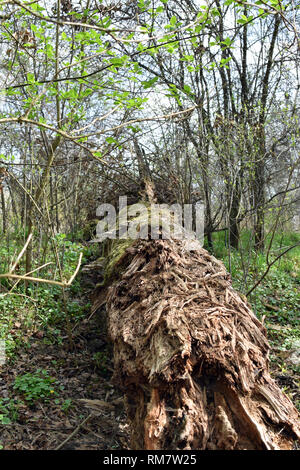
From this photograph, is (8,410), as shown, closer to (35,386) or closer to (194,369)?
(35,386)

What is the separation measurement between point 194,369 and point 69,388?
1627 millimetres

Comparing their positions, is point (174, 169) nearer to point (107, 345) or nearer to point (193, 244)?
point (193, 244)

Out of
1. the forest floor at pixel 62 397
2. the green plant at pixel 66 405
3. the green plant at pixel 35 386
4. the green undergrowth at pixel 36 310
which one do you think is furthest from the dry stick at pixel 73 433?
the green undergrowth at pixel 36 310

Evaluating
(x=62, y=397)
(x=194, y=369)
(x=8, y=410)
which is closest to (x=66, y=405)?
(x=62, y=397)

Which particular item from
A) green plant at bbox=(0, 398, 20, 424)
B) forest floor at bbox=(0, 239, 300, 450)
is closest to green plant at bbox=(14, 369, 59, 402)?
forest floor at bbox=(0, 239, 300, 450)

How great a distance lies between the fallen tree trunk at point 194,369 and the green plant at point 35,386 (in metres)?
0.87

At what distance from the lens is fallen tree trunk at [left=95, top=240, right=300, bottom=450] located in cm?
203

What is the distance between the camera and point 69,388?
134 inches

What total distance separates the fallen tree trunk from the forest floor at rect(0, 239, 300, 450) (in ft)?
1.84

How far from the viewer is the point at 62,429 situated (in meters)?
2.85

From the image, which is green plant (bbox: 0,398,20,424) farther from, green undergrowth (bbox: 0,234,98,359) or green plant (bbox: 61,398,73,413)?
green undergrowth (bbox: 0,234,98,359)
